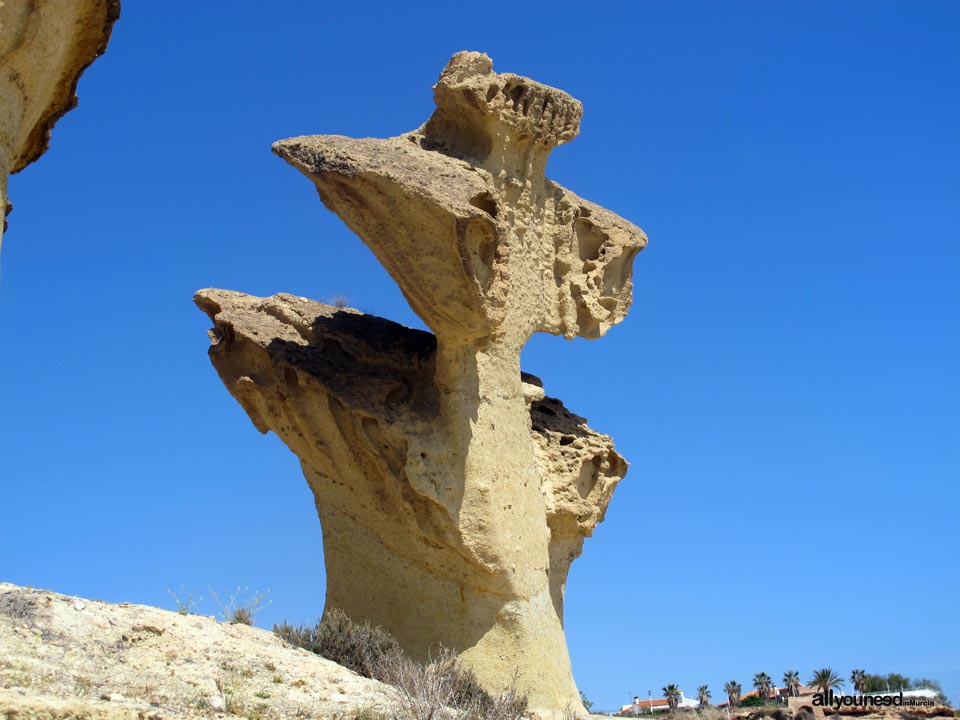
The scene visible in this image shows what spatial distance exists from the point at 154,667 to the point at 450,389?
471cm

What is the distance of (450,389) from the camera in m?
12.8

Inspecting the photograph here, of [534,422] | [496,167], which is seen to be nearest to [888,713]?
[534,422]

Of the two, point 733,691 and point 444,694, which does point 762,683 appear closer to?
point 733,691

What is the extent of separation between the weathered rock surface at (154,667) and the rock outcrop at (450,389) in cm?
224

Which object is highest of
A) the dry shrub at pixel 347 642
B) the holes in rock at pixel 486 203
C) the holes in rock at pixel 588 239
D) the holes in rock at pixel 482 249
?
the holes in rock at pixel 588 239

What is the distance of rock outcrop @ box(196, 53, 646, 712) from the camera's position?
1188 centimetres

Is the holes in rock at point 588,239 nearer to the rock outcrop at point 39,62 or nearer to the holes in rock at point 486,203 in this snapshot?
the holes in rock at point 486,203

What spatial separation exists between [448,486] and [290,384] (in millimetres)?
2167

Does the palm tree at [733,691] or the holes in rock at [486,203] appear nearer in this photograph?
the holes in rock at [486,203]

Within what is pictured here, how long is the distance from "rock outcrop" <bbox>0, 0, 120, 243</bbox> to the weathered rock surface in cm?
288

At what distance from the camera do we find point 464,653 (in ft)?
40.6

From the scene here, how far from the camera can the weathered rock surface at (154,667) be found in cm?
775

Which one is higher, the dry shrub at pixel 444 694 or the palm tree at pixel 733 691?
the palm tree at pixel 733 691

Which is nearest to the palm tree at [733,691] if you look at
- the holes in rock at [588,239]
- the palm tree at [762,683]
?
the palm tree at [762,683]
